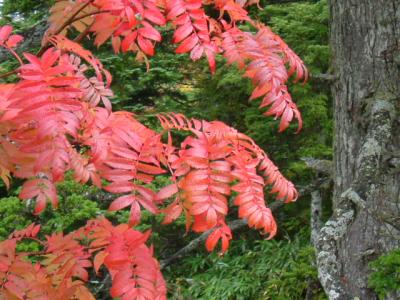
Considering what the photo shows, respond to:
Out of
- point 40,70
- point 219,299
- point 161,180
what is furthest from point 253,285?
point 40,70

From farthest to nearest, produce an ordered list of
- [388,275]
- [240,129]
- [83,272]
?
[240,129] → [83,272] → [388,275]

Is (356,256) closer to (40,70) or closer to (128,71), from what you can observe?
(40,70)

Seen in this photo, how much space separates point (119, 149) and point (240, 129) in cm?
520

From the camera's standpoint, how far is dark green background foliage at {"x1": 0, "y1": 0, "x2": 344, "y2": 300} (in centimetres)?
522

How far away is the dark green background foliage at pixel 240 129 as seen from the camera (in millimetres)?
5223

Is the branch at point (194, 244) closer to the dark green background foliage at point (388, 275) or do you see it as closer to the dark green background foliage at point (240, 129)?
the dark green background foliage at point (240, 129)

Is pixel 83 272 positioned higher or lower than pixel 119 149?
lower

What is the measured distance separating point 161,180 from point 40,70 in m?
3.73

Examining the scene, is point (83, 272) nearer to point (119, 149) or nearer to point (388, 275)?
point (119, 149)

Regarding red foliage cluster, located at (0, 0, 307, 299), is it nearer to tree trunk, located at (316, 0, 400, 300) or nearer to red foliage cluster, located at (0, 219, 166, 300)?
red foliage cluster, located at (0, 219, 166, 300)

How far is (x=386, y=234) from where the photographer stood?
390cm

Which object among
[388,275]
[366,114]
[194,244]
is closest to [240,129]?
[194,244]

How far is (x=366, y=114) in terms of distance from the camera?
3.76m

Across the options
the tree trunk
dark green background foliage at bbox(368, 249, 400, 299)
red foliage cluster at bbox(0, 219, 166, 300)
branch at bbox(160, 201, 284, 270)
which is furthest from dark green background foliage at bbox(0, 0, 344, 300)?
dark green background foliage at bbox(368, 249, 400, 299)
